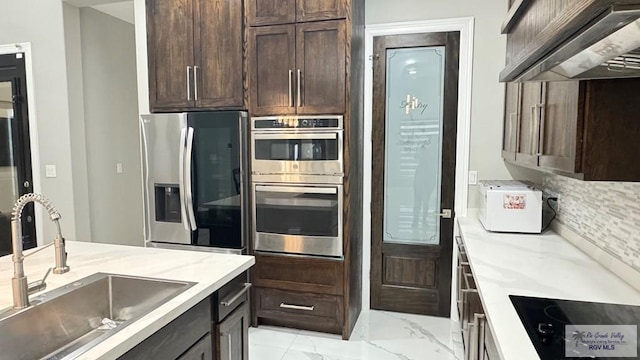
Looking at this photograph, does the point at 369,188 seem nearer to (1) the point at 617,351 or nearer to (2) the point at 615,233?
(2) the point at 615,233

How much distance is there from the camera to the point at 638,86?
146 centimetres

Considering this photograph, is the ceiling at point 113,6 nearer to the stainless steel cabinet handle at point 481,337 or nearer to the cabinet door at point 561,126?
the cabinet door at point 561,126

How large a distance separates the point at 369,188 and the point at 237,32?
5.49 ft

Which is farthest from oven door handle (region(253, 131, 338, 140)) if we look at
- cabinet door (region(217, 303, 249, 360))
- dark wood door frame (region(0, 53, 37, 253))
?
dark wood door frame (region(0, 53, 37, 253))

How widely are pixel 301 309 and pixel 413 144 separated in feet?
5.42

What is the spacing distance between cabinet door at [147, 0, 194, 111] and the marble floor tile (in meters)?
1.99

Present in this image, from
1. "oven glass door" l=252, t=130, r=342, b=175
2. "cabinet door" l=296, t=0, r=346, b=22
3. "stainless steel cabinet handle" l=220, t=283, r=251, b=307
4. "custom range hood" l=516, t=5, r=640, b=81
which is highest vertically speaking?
"cabinet door" l=296, t=0, r=346, b=22

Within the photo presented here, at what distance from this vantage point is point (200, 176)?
10.0ft

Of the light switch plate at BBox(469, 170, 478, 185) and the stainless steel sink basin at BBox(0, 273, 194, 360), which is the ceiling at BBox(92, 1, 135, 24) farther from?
the light switch plate at BBox(469, 170, 478, 185)

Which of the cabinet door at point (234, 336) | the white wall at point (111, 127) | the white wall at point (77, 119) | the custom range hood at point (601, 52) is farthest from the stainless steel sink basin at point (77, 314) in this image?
the white wall at point (111, 127)

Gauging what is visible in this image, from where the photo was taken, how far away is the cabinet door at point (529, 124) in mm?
2070

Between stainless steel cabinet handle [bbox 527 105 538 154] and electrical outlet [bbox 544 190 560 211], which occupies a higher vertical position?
stainless steel cabinet handle [bbox 527 105 538 154]

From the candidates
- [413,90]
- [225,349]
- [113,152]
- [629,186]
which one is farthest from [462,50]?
[113,152]

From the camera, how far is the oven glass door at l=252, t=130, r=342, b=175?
9.35 feet
